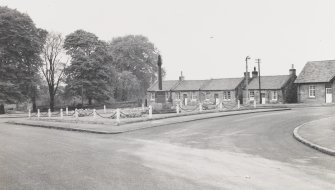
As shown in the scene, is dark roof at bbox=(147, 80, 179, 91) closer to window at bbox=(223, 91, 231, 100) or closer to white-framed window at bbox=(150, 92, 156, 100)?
white-framed window at bbox=(150, 92, 156, 100)

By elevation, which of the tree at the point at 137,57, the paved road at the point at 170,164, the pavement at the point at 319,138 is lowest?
the paved road at the point at 170,164

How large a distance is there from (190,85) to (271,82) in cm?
1636

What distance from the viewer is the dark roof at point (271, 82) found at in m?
60.2

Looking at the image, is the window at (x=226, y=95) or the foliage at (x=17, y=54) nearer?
the foliage at (x=17, y=54)

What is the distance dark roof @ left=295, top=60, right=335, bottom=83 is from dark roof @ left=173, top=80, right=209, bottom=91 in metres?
19.3

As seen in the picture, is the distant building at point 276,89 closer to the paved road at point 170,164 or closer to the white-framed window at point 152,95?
the white-framed window at point 152,95

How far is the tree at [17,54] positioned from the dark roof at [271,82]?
35.2 meters

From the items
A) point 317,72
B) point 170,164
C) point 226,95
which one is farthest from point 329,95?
point 170,164

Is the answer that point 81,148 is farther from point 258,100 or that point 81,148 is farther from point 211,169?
point 258,100

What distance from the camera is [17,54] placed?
162ft

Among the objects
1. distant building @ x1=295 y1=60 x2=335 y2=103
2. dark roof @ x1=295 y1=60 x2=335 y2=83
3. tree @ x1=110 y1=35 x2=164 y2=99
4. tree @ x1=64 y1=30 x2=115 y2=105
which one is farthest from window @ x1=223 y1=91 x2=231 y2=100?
tree @ x1=110 y1=35 x2=164 y2=99

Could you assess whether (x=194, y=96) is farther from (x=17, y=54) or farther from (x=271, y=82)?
(x=17, y=54)

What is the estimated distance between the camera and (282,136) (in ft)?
52.5

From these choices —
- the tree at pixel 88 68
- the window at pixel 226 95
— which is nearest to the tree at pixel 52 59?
the tree at pixel 88 68
